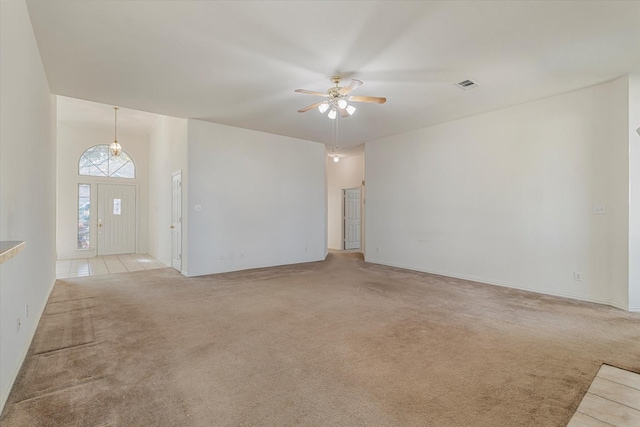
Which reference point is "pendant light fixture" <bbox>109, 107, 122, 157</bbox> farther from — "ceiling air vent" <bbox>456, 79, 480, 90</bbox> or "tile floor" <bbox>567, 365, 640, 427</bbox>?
"tile floor" <bbox>567, 365, 640, 427</bbox>

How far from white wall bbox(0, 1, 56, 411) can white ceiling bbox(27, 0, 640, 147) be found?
490mm

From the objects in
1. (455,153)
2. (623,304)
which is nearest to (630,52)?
(455,153)

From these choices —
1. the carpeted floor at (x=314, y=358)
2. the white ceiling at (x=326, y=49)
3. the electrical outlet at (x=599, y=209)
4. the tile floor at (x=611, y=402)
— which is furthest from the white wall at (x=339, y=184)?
the tile floor at (x=611, y=402)

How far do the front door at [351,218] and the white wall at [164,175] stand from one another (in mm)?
5354

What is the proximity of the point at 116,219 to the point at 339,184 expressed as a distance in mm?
6807

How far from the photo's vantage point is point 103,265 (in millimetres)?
7027

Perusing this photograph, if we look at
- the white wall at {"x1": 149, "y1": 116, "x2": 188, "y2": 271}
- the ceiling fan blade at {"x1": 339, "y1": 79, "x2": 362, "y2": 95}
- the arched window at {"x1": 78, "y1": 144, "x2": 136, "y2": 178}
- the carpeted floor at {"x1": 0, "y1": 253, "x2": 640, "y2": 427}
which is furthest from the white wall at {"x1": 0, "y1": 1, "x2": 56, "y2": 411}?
the arched window at {"x1": 78, "y1": 144, "x2": 136, "y2": 178}

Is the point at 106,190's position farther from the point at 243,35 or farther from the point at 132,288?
the point at 243,35

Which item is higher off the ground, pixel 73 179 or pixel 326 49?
pixel 326 49

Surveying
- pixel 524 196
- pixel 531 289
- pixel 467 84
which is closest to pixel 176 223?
pixel 467 84

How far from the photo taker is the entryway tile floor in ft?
20.3

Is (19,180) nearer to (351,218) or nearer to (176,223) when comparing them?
(176,223)

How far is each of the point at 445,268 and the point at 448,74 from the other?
3.65 meters

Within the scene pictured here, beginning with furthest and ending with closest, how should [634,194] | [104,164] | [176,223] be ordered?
[104,164] → [176,223] → [634,194]
